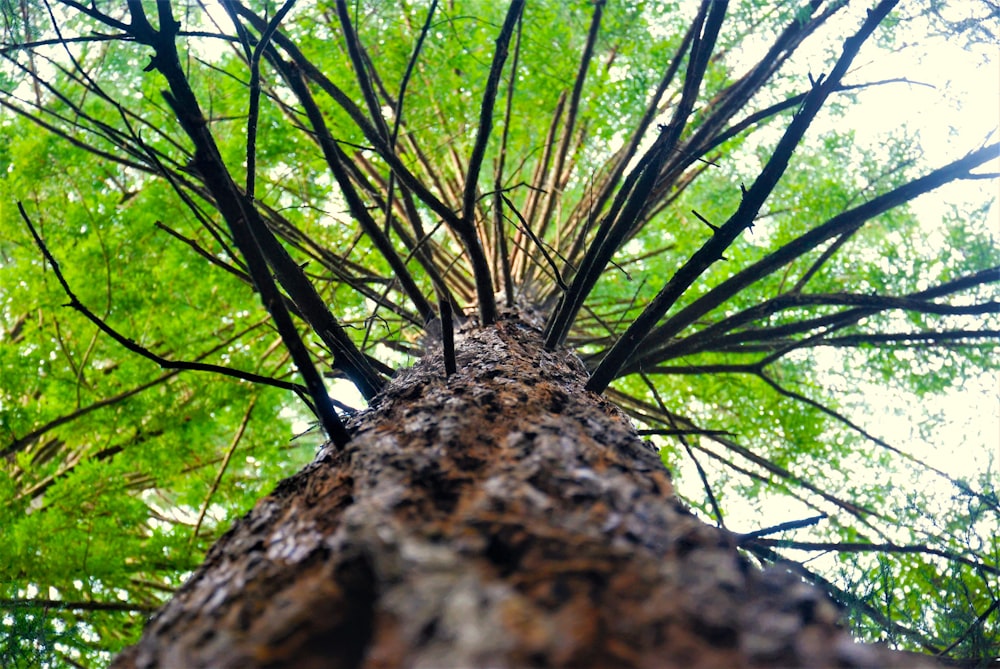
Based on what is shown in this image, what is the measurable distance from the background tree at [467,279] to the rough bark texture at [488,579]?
70 cm

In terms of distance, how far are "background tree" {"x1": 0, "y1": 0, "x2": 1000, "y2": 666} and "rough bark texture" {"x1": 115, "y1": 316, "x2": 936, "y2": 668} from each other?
70 cm

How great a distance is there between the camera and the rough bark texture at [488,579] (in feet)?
1.82

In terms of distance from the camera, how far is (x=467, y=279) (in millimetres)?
4391

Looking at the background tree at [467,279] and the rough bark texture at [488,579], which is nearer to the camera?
the rough bark texture at [488,579]

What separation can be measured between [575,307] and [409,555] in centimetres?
150

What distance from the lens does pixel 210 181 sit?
1139 millimetres

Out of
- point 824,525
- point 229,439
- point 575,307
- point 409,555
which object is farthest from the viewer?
point 229,439

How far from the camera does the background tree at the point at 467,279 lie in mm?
2133

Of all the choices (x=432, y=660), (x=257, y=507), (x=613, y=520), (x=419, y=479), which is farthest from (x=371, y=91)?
(x=432, y=660)

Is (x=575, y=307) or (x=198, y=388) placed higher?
(x=198, y=388)

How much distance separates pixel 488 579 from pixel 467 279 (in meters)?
3.81

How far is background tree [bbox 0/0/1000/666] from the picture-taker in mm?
2133

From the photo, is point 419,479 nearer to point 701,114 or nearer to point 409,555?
point 409,555

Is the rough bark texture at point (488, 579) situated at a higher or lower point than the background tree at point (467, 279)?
lower
